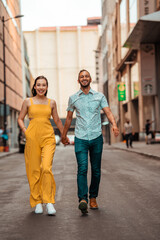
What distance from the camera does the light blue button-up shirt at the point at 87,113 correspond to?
562 cm

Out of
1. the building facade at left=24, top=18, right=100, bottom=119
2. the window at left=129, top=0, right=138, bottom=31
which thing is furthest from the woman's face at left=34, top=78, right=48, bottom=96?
the building facade at left=24, top=18, right=100, bottom=119

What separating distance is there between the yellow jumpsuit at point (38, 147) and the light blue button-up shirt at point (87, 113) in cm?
40

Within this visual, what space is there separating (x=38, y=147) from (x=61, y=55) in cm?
8074

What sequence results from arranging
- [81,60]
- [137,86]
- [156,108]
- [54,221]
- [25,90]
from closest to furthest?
1. [54,221]
2. [156,108]
3. [137,86]
4. [25,90]
5. [81,60]

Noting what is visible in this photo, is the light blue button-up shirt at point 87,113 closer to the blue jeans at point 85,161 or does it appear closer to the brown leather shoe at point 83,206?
the blue jeans at point 85,161


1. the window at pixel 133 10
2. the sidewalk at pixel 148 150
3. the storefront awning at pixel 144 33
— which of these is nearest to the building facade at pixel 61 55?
the window at pixel 133 10

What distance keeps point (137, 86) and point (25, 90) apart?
1046 inches

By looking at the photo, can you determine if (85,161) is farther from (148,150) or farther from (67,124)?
(148,150)

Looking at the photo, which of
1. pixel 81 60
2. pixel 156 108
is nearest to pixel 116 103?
pixel 156 108

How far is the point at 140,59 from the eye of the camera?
3328cm

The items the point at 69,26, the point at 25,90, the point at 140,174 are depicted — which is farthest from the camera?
the point at 69,26

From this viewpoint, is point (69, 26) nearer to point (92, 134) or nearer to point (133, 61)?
point (133, 61)

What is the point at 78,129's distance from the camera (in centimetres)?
567

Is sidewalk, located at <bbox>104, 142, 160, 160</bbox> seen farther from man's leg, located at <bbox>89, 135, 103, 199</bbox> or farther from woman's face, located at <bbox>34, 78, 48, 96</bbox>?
woman's face, located at <bbox>34, 78, 48, 96</bbox>
